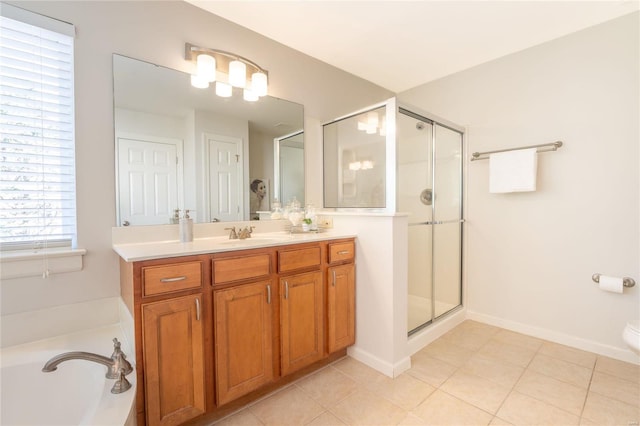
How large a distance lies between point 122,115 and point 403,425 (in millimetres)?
2296

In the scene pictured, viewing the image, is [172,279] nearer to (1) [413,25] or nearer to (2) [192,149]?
(2) [192,149]

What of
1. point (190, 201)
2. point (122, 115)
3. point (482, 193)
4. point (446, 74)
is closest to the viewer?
point (122, 115)

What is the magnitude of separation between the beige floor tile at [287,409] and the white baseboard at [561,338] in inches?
77.2

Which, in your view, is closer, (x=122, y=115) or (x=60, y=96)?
(x=60, y=96)

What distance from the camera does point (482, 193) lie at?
2.71 metres

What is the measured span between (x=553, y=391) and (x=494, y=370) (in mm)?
315

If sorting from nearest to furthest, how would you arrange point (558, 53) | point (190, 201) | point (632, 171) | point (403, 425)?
point (403, 425) → point (190, 201) → point (632, 171) → point (558, 53)

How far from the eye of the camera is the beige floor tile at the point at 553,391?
1.58 metres

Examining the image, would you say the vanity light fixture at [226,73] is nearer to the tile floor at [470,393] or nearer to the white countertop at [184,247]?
the white countertop at [184,247]

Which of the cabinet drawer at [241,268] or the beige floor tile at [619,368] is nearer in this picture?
the cabinet drawer at [241,268]

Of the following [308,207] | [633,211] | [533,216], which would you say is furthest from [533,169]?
[308,207]

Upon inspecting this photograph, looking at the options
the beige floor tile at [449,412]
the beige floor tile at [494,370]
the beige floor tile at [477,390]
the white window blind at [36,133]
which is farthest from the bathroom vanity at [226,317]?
the beige floor tile at [494,370]

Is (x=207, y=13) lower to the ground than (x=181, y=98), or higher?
higher

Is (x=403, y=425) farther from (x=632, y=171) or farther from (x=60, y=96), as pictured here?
(x=60, y=96)
